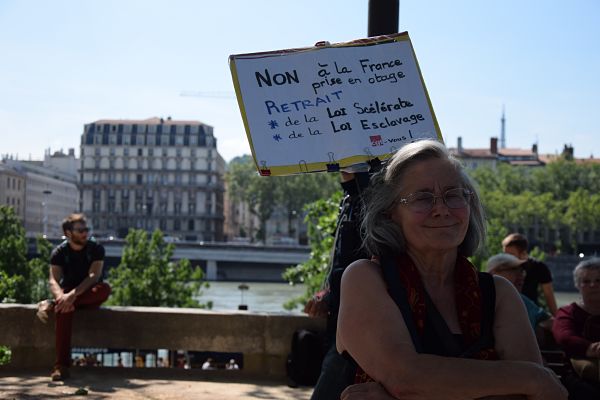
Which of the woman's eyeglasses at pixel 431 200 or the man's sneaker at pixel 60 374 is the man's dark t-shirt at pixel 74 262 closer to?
the man's sneaker at pixel 60 374

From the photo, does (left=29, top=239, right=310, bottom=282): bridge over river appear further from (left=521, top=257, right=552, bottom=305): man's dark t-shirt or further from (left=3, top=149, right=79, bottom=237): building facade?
(left=521, top=257, right=552, bottom=305): man's dark t-shirt

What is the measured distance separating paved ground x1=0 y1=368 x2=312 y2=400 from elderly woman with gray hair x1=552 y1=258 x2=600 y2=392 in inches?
66.6

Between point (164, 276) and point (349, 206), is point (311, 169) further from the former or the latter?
point (164, 276)

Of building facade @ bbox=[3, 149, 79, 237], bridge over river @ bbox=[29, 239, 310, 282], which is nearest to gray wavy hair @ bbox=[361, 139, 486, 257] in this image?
bridge over river @ bbox=[29, 239, 310, 282]

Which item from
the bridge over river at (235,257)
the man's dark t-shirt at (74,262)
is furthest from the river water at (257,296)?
the man's dark t-shirt at (74,262)

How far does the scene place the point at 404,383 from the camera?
195cm

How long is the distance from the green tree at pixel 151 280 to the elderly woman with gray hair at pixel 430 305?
1488 inches

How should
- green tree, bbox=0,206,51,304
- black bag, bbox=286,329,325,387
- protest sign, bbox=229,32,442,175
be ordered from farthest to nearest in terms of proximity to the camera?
green tree, bbox=0,206,51,304 < black bag, bbox=286,329,325,387 < protest sign, bbox=229,32,442,175

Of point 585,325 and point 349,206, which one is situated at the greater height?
point 349,206

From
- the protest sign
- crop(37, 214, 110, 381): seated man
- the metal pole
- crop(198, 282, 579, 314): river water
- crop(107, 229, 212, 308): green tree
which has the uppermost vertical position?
the metal pole

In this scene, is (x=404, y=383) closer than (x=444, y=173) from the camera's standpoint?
Yes

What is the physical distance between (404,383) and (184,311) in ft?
13.8

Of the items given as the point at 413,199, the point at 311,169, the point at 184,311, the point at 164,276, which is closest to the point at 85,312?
the point at 184,311

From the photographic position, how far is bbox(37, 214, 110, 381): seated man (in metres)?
5.69
